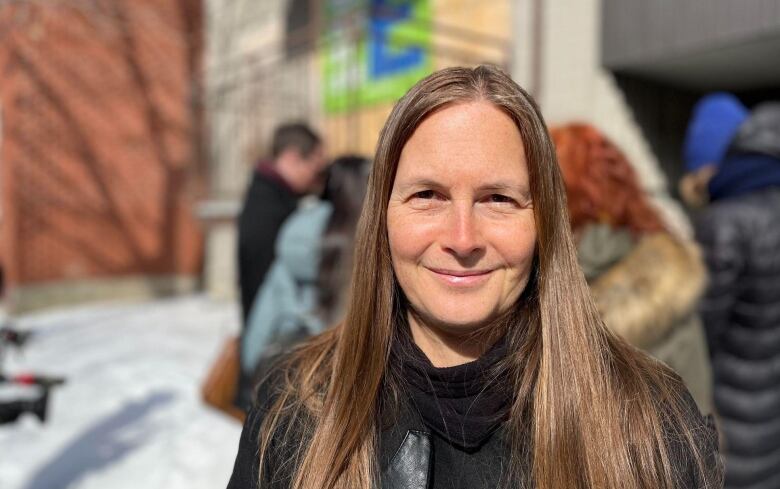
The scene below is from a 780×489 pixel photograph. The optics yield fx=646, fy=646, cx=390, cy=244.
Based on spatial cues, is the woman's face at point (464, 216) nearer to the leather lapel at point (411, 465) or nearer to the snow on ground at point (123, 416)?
the leather lapel at point (411, 465)

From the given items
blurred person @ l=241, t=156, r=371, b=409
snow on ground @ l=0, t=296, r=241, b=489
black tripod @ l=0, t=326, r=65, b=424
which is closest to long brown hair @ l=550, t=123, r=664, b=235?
blurred person @ l=241, t=156, r=371, b=409

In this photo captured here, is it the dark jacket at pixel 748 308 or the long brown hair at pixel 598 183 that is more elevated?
the long brown hair at pixel 598 183

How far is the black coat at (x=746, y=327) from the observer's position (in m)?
2.14

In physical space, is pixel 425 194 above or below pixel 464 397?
above

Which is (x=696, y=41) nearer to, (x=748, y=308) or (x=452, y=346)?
(x=748, y=308)

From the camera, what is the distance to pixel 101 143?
9.83 metres

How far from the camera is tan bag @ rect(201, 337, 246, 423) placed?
3064 mm

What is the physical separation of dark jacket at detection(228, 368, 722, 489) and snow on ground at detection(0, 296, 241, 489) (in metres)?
2.69

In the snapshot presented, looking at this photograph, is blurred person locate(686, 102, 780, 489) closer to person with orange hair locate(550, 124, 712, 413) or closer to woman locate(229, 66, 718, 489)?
person with orange hair locate(550, 124, 712, 413)

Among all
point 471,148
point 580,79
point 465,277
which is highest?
point 580,79

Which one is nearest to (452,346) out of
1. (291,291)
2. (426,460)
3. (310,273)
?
(426,460)

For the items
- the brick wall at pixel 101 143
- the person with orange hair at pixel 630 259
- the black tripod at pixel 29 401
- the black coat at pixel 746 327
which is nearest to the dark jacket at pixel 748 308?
the black coat at pixel 746 327

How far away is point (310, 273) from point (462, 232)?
197cm

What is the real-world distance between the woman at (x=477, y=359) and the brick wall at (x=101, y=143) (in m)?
8.72
